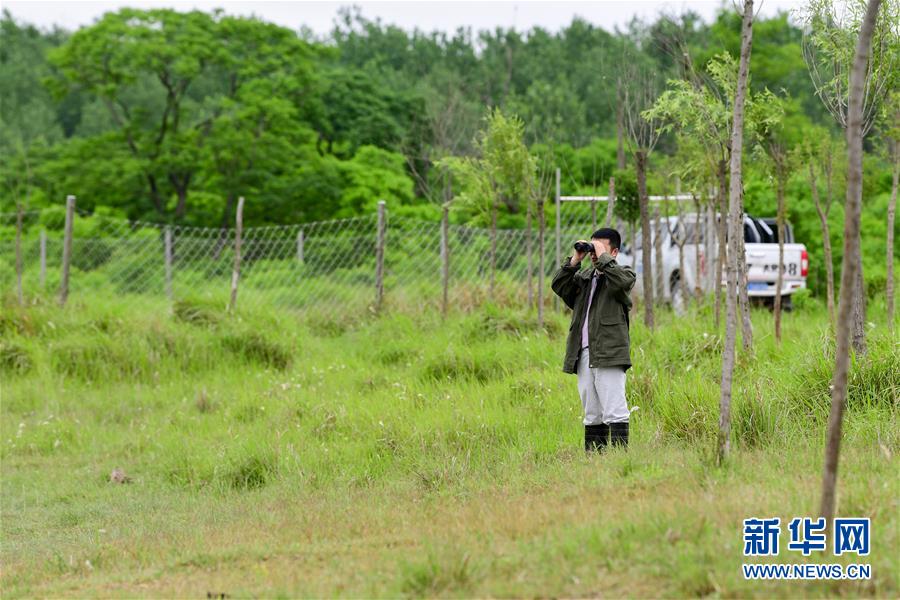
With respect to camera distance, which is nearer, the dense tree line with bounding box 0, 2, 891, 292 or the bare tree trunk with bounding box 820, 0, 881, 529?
the bare tree trunk with bounding box 820, 0, 881, 529

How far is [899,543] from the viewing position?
3896mm

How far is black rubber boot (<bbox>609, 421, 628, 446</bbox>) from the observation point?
6.45m

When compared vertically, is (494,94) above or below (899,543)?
above

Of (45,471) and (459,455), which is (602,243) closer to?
(459,455)

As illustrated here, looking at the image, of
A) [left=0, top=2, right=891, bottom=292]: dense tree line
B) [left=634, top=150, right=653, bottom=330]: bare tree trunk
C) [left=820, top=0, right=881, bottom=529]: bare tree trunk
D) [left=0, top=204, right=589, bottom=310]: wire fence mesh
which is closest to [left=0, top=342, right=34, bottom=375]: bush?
[left=0, top=204, right=589, bottom=310]: wire fence mesh

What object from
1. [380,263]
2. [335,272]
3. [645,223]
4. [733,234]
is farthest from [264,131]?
[733,234]

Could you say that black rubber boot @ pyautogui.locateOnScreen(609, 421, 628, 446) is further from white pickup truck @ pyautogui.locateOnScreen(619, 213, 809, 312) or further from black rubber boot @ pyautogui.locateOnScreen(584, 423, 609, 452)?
white pickup truck @ pyautogui.locateOnScreen(619, 213, 809, 312)

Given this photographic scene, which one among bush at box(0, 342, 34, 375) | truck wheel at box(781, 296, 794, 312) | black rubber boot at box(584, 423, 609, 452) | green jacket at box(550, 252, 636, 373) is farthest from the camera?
truck wheel at box(781, 296, 794, 312)

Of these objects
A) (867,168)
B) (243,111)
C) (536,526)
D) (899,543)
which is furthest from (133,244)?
(899,543)

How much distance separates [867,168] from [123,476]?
1009 cm

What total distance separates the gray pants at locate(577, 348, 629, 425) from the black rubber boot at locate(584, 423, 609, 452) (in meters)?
0.04

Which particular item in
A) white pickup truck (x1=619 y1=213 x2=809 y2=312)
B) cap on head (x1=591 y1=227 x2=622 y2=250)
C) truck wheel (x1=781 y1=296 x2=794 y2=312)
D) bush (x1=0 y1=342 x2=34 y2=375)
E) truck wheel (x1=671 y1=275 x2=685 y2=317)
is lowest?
bush (x1=0 y1=342 x2=34 y2=375)

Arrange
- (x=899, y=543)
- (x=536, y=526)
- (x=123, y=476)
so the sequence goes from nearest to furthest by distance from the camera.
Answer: (x=899, y=543)
(x=536, y=526)
(x=123, y=476)

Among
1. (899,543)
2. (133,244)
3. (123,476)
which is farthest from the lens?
(133,244)
